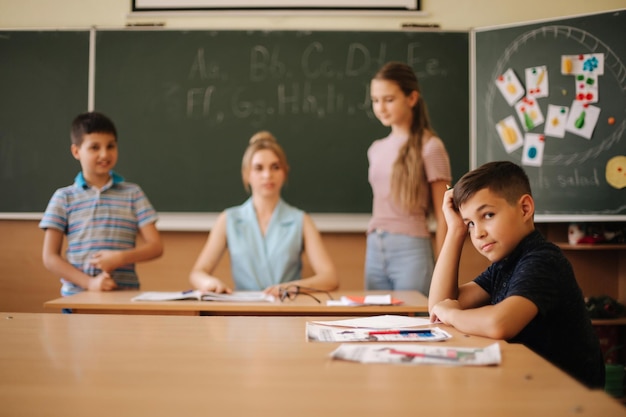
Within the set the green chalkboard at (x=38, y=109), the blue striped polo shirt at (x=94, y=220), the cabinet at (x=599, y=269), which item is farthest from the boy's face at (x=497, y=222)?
the green chalkboard at (x=38, y=109)

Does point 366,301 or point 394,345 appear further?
point 366,301

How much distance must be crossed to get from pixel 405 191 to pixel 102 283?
52.7 inches

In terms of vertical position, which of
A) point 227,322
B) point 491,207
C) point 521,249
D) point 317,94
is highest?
point 317,94

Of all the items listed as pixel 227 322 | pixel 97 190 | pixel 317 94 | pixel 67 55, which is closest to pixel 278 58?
pixel 317 94

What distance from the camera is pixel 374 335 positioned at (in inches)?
57.9

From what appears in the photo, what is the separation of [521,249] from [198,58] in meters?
2.92

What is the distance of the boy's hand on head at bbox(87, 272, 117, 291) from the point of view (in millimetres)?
2578

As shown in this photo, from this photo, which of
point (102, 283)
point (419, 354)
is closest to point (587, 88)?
point (102, 283)

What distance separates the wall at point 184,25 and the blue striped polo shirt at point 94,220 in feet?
3.90

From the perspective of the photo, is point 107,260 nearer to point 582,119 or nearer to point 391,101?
point 391,101

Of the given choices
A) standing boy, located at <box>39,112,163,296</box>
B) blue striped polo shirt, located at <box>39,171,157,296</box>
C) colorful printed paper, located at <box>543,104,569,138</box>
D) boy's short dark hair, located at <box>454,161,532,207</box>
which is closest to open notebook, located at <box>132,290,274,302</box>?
standing boy, located at <box>39,112,163,296</box>

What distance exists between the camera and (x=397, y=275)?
2.88 m

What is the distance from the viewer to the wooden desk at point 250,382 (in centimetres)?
91

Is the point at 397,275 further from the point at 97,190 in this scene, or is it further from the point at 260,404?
the point at 260,404
